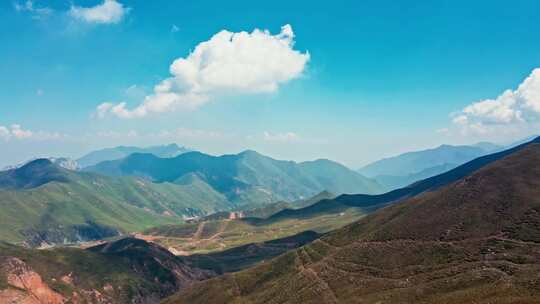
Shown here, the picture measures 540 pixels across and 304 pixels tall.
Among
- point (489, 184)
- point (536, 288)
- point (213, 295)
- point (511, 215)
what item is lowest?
point (213, 295)

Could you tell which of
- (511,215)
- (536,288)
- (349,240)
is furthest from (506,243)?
(349,240)

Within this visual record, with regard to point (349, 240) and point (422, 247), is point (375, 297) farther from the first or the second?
point (349, 240)

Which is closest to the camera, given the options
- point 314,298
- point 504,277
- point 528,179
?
point 504,277

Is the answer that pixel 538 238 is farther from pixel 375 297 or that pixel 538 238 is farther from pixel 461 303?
pixel 375 297

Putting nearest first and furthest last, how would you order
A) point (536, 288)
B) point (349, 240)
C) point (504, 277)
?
point (536, 288) < point (504, 277) < point (349, 240)

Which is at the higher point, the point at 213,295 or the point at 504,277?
the point at 504,277

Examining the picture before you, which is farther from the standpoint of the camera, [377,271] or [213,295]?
[213,295]
